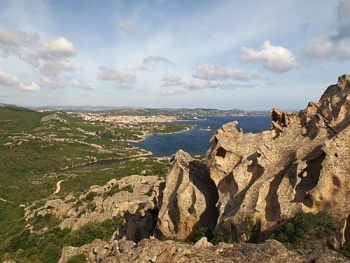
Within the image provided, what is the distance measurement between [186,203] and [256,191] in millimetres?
6783

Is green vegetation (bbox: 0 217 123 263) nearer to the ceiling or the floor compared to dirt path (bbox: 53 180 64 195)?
nearer to the ceiling

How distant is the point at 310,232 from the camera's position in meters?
15.4

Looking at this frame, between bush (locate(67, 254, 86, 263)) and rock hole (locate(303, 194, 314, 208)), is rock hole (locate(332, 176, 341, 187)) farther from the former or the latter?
bush (locate(67, 254, 86, 263))

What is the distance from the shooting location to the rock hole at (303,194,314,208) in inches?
661

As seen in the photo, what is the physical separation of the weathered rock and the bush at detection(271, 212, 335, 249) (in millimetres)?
7897

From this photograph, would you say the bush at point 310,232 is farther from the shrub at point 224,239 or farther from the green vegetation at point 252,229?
the shrub at point 224,239

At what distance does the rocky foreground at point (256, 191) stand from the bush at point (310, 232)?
1.87ft

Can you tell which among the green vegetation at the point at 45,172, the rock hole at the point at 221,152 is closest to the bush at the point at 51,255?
the green vegetation at the point at 45,172

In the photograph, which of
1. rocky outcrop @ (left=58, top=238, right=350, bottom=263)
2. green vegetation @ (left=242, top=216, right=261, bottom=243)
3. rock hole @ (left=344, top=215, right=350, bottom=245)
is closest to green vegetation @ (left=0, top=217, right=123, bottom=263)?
rocky outcrop @ (left=58, top=238, right=350, bottom=263)

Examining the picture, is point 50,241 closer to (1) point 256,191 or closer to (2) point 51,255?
(2) point 51,255

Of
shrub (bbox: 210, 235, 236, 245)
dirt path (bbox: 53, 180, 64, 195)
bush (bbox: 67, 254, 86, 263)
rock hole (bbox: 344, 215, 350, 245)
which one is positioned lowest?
dirt path (bbox: 53, 180, 64, 195)

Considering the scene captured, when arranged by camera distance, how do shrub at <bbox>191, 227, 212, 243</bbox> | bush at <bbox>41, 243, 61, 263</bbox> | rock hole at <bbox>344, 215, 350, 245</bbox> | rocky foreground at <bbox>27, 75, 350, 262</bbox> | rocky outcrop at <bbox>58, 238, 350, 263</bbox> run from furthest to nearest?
bush at <bbox>41, 243, 61, 263</bbox>, shrub at <bbox>191, 227, 212, 243</bbox>, rocky foreground at <bbox>27, 75, 350, 262</bbox>, rock hole at <bbox>344, 215, 350, 245</bbox>, rocky outcrop at <bbox>58, 238, 350, 263</bbox>

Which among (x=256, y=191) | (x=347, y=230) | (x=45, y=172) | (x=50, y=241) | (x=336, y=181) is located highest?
(x=336, y=181)

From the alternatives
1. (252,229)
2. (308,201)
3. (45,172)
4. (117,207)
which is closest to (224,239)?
(252,229)
